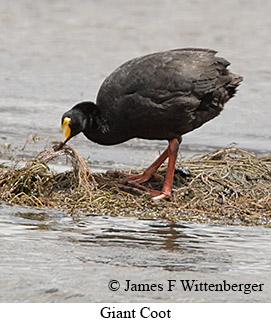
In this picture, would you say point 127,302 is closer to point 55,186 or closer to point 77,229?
point 77,229

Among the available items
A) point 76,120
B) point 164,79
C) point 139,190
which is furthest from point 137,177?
point 164,79

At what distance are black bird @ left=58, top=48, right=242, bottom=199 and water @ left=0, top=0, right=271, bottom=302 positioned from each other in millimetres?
931

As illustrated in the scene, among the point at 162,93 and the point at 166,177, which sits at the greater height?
the point at 162,93

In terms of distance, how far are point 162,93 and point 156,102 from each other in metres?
0.10

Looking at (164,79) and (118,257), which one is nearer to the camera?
(118,257)

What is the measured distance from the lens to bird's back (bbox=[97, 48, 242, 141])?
8.72m

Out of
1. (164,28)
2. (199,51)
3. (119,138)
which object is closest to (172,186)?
(119,138)

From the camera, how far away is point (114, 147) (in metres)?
11.8

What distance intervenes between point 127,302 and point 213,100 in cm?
372

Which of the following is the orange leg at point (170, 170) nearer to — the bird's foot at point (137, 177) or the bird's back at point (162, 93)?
the bird's back at point (162, 93)

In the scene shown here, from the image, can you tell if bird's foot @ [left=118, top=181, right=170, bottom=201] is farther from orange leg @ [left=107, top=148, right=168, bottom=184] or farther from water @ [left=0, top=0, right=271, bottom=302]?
water @ [left=0, top=0, right=271, bottom=302]

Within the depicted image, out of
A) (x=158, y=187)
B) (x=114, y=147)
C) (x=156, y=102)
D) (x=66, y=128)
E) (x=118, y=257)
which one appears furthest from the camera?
(x=114, y=147)

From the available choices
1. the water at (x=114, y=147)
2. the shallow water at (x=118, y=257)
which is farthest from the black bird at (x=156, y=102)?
the shallow water at (x=118, y=257)

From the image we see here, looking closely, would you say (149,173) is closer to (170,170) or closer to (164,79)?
(170,170)
